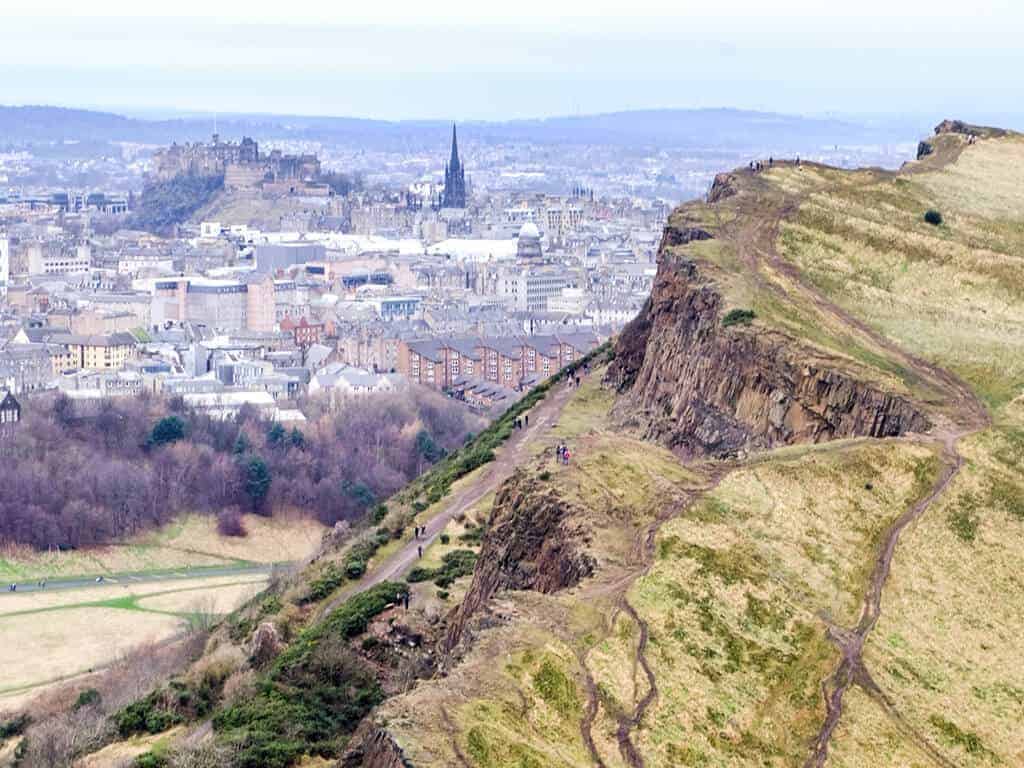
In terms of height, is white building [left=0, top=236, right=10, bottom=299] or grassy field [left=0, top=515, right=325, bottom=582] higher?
grassy field [left=0, top=515, right=325, bottom=582]

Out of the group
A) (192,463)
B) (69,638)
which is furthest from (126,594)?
(192,463)

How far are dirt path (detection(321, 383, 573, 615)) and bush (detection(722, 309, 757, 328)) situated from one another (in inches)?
185

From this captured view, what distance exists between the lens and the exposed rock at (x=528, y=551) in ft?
74.9

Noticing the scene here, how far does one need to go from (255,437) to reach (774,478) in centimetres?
5536

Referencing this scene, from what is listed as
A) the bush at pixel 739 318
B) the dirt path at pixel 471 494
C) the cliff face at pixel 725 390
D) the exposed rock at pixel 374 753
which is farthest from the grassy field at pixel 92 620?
the exposed rock at pixel 374 753

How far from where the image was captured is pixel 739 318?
3425 centimetres

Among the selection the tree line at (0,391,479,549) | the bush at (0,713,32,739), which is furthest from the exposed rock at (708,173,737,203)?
the tree line at (0,391,479,549)

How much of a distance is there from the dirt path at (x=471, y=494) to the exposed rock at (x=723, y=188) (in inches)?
197

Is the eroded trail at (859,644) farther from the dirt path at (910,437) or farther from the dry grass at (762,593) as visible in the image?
the dry grass at (762,593)

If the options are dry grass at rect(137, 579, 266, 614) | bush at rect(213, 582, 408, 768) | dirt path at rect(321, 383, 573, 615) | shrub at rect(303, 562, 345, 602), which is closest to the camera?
bush at rect(213, 582, 408, 768)

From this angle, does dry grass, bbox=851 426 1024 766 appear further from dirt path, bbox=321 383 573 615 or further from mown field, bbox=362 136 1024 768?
dirt path, bbox=321 383 573 615

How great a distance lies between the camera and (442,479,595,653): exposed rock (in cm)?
2283

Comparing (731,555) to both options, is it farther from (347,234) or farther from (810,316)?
(347,234)

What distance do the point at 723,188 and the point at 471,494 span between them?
1180 centimetres
